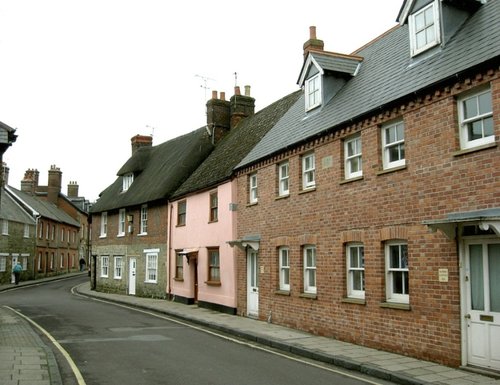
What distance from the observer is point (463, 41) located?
11.2 metres

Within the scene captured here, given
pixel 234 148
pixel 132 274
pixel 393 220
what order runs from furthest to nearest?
pixel 132 274 → pixel 234 148 → pixel 393 220

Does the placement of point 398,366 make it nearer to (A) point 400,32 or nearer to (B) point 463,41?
(B) point 463,41

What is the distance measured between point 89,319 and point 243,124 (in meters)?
13.2

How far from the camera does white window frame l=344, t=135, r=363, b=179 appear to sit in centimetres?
1341

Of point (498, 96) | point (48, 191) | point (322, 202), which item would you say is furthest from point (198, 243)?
point (48, 191)

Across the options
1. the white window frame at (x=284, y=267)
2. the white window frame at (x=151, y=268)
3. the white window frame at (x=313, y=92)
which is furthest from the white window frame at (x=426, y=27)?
the white window frame at (x=151, y=268)

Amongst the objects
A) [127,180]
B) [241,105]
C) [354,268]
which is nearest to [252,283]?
[354,268]

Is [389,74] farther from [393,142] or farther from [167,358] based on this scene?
[167,358]

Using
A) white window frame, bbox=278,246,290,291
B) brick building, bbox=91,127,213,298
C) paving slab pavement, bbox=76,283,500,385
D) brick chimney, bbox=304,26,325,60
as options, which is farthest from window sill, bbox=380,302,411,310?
brick building, bbox=91,127,213,298

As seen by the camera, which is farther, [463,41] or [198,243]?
[198,243]

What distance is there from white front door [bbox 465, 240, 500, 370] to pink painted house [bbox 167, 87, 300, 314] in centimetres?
1130

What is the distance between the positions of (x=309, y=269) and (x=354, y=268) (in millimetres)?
2299

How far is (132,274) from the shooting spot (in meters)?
31.5

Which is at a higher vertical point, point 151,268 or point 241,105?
point 241,105
